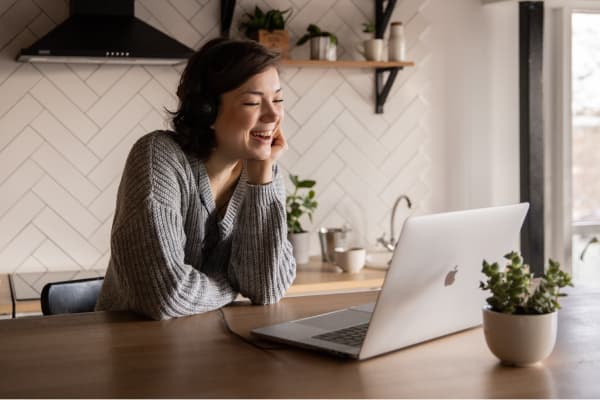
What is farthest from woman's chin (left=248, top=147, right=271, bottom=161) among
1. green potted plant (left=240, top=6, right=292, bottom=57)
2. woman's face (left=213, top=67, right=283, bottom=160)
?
green potted plant (left=240, top=6, right=292, bottom=57)

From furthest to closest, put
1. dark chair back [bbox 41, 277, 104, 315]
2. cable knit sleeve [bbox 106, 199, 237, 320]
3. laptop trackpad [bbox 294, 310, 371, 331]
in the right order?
1. dark chair back [bbox 41, 277, 104, 315]
2. cable knit sleeve [bbox 106, 199, 237, 320]
3. laptop trackpad [bbox 294, 310, 371, 331]

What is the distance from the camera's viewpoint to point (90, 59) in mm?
3057

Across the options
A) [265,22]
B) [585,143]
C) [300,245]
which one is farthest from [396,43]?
[585,143]

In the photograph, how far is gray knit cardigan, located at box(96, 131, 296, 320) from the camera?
1698 mm

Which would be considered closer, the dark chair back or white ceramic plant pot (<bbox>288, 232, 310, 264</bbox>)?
the dark chair back

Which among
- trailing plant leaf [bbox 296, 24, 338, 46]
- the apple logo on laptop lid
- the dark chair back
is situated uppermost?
trailing plant leaf [bbox 296, 24, 338, 46]

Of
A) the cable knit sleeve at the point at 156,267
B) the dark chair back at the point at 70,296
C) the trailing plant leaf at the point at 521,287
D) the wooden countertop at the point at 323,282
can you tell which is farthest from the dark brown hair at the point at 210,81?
the wooden countertop at the point at 323,282

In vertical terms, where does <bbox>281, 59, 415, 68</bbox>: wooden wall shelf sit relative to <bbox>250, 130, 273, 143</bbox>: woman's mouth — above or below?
above

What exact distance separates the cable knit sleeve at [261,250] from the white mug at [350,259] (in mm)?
1251

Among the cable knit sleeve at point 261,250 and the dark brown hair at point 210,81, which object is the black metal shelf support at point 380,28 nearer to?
the dark brown hair at point 210,81

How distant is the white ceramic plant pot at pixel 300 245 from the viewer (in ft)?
11.0

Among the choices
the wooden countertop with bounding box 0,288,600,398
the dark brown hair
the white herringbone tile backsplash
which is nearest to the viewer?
the wooden countertop with bounding box 0,288,600,398

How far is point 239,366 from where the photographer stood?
4.17 feet

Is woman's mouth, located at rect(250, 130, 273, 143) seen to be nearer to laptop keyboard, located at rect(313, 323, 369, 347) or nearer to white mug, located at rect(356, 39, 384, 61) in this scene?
laptop keyboard, located at rect(313, 323, 369, 347)
